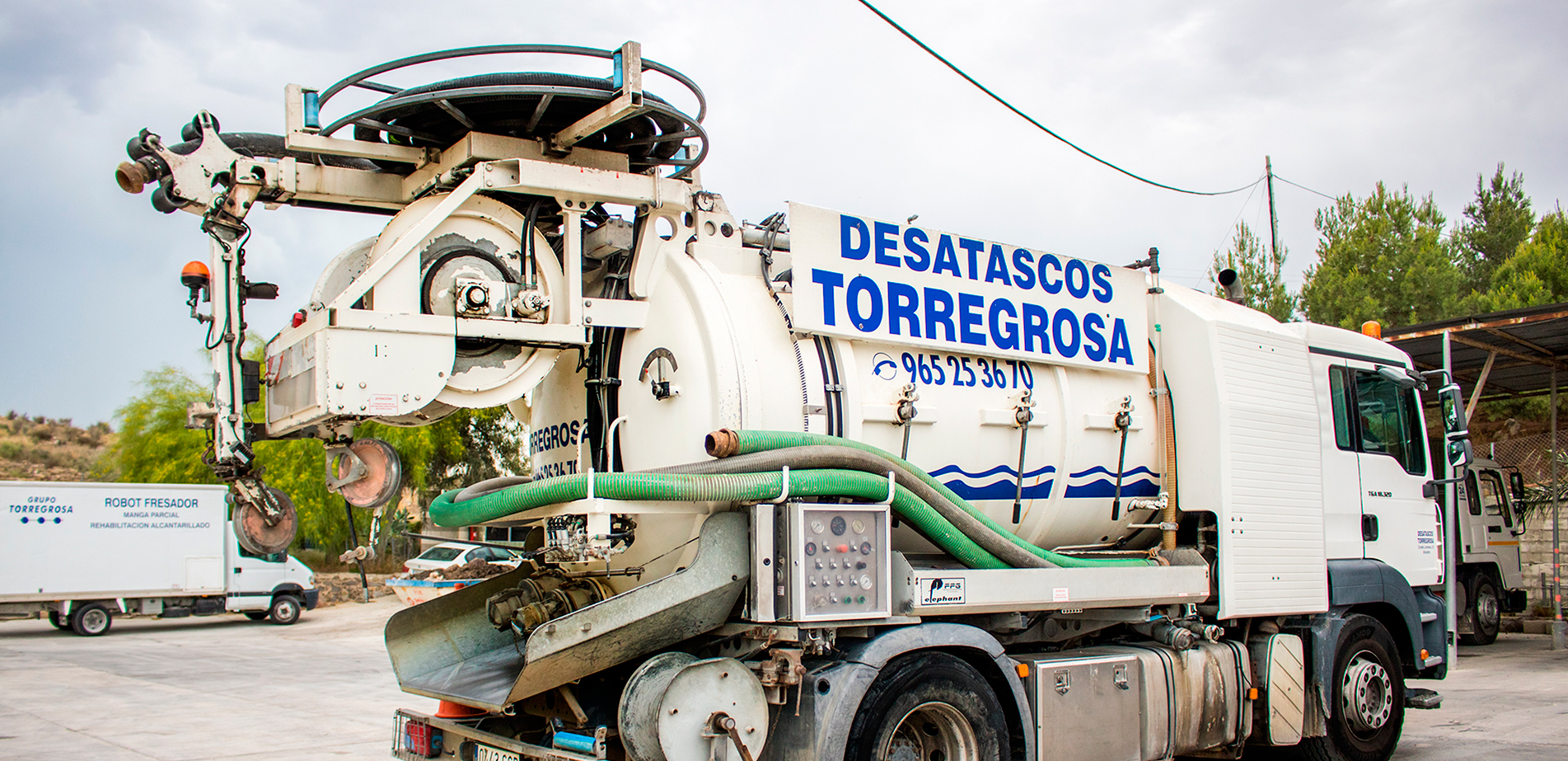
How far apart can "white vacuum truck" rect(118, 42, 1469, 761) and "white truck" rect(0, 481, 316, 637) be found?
15.6 metres

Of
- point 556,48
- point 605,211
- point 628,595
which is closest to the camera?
point 628,595

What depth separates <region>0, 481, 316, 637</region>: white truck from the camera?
19.2m

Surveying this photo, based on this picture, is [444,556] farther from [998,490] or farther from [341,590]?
[998,490]

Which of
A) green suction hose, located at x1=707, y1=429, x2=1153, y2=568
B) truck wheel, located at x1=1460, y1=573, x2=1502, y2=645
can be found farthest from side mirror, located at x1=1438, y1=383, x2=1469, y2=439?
truck wheel, located at x1=1460, y1=573, x2=1502, y2=645

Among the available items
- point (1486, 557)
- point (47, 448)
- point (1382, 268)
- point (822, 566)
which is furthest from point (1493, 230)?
point (47, 448)

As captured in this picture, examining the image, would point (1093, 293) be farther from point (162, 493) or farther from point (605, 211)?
point (162, 493)

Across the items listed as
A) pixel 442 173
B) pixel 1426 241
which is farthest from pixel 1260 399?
pixel 1426 241

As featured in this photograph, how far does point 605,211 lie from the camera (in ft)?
19.7

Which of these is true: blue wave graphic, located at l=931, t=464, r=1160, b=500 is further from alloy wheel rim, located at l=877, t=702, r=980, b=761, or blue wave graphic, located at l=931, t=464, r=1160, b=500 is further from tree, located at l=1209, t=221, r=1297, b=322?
tree, located at l=1209, t=221, r=1297, b=322

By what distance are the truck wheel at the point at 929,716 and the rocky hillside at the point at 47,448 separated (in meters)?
45.4

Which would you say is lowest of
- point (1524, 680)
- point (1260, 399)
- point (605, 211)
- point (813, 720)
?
point (1524, 680)

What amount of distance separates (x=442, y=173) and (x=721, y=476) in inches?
84.9

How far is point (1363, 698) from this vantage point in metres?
7.46

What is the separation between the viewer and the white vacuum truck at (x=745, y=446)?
4832 mm
